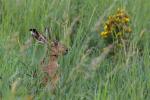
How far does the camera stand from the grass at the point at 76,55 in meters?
2.25

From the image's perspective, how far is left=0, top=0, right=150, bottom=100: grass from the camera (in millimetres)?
2246

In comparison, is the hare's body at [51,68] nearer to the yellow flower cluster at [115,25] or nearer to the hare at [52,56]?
the hare at [52,56]

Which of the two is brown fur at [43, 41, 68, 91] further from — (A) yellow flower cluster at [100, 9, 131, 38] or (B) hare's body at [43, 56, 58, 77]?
(A) yellow flower cluster at [100, 9, 131, 38]

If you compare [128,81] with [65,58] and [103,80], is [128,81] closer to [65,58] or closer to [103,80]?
[103,80]

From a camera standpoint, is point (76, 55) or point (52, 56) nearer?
point (52, 56)

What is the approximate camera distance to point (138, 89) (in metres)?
2.24

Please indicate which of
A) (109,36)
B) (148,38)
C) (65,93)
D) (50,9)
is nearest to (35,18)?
(50,9)

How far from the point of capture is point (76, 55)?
8.68 ft

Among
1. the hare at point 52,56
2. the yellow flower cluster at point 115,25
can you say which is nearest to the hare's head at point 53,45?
the hare at point 52,56

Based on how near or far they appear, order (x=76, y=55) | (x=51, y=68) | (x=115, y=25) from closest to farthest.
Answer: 1. (x=51, y=68)
2. (x=76, y=55)
3. (x=115, y=25)

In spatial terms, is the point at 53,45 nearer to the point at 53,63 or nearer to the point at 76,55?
the point at 53,63

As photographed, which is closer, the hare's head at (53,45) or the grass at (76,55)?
the grass at (76,55)

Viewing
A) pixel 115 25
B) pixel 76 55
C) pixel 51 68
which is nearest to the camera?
pixel 51 68

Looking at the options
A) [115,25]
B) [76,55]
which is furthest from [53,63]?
[115,25]
